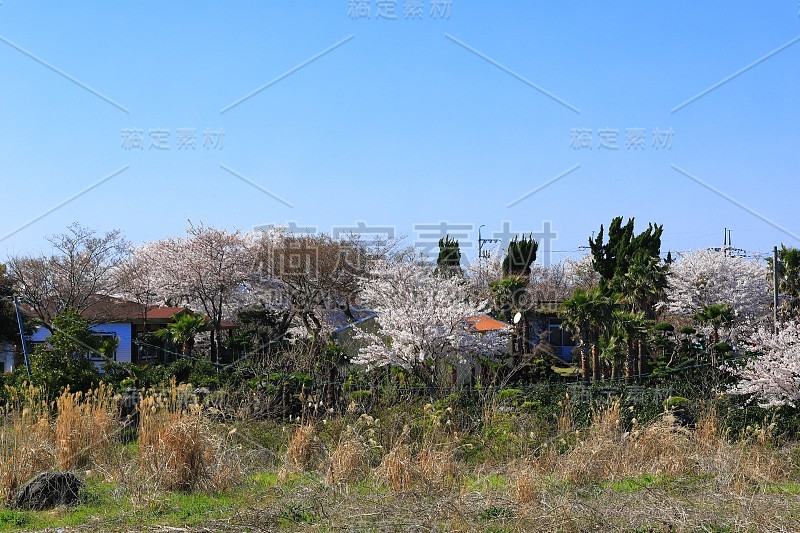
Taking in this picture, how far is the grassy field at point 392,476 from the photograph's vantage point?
6.12 m

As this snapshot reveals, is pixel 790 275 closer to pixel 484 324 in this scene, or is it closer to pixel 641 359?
pixel 641 359

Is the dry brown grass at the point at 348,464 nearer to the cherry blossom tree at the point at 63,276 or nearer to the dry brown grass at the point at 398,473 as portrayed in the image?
the dry brown grass at the point at 398,473

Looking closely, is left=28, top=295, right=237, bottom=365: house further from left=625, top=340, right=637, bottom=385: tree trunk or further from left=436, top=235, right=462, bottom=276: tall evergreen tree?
left=625, top=340, right=637, bottom=385: tree trunk

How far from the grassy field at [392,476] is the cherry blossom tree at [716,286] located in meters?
17.2

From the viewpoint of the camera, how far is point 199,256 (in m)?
30.3

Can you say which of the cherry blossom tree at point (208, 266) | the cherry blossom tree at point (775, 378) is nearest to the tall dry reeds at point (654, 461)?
the cherry blossom tree at point (775, 378)

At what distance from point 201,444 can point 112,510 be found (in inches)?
44.0

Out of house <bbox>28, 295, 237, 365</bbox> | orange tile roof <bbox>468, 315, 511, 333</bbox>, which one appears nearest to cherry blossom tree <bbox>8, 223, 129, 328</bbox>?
house <bbox>28, 295, 237, 365</bbox>

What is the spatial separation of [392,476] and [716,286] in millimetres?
22172

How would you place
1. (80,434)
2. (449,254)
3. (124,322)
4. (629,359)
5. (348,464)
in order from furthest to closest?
(449,254) → (124,322) → (629,359) → (80,434) → (348,464)

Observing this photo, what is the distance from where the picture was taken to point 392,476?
24.2 feet

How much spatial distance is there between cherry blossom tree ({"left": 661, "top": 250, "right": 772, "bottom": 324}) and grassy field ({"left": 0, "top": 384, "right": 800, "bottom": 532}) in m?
17.2

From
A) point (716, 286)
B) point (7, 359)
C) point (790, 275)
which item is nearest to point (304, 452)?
point (790, 275)

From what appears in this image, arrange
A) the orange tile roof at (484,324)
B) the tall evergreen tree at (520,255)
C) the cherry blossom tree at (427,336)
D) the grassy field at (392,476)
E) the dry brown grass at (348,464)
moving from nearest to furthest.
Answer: the grassy field at (392,476) → the dry brown grass at (348,464) → the cherry blossom tree at (427,336) → the orange tile roof at (484,324) → the tall evergreen tree at (520,255)
